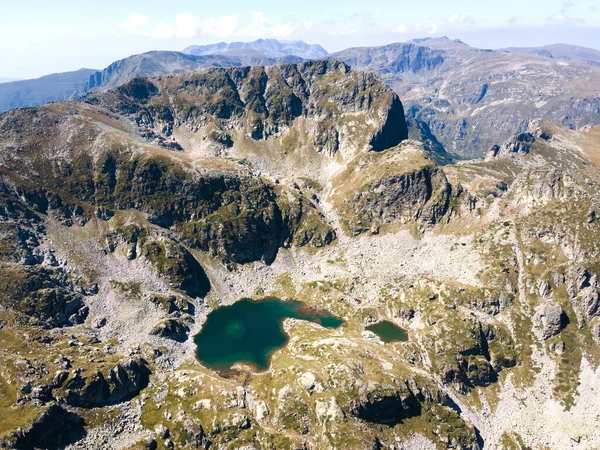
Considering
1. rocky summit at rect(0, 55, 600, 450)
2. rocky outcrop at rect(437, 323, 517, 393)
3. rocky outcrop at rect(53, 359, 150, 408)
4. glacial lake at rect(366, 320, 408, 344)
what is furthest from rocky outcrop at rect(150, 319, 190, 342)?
rocky outcrop at rect(437, 323, 517, 393)

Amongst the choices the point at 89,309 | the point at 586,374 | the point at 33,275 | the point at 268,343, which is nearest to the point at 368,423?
the point at 268,343

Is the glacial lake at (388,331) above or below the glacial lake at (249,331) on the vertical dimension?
below

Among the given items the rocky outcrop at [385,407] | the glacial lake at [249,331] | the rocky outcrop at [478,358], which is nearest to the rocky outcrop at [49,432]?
the glacial lake at [249,331]

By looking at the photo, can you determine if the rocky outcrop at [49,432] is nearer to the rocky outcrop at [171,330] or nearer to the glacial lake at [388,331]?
the rocky outcrop at [171,330]

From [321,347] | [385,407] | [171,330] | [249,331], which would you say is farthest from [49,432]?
[385,407]

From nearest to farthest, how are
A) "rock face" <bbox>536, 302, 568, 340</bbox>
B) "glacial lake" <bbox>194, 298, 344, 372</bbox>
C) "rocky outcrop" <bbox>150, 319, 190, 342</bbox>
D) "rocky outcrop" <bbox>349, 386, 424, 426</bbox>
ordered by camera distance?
"rocky outcrop" <bbox>349, 386, 424, 426</bbox> < "rock face" <bbox>536, 302, 568, 340</bbox> < "glacial lake" <bbox>194, 298, 344, 372</bbox> < "rocky outcrop" <bbox>150, 319, 190, 342</bbox>

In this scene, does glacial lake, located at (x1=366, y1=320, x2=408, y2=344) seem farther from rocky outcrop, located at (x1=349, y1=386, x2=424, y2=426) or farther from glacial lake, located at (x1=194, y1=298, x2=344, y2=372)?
rocky outcrop, located at (x1=349, y1=386, x2=424, y2=426)
